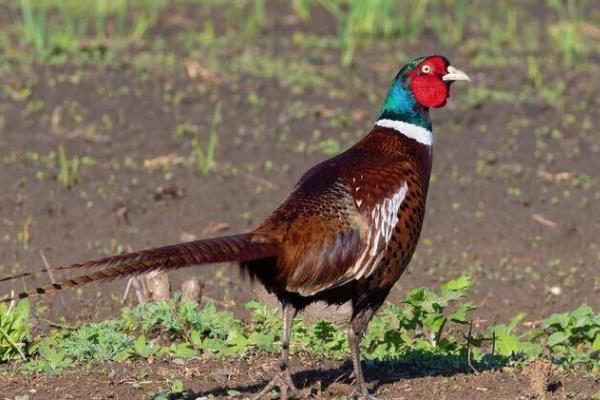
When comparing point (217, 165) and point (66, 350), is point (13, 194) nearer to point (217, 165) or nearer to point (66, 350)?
point (217, 165)

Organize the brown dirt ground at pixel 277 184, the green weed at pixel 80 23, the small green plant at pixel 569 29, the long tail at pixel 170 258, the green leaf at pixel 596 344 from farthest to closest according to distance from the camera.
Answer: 1. the small green plant at pixel 569 29
2. the green weed at pixel 80 23
3. the brown dirt ground at pixel 277 184
4. the green leaf at pixel 596 344
5. the long tail at pixel 170 258

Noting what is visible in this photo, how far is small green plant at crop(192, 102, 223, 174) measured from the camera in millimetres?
8711

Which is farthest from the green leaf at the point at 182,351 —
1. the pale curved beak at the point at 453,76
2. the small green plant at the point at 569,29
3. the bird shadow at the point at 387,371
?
the small green plant at the point at 569,29

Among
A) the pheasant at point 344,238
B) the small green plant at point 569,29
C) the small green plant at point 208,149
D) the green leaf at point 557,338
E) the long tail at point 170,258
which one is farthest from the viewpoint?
the small green plant at point 569,29

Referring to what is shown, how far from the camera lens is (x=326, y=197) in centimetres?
501

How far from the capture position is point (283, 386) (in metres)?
4.98

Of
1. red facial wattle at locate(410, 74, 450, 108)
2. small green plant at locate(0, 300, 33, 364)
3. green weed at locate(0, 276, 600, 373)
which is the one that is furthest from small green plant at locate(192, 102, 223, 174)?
→ red facial wattle at locate(410, 74, 450, 108)

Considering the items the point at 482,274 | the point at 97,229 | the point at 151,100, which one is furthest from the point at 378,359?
the point at 151,100

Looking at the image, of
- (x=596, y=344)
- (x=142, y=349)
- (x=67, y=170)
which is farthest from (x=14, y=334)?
(x=67, y=170)

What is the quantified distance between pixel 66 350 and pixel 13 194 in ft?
9.49

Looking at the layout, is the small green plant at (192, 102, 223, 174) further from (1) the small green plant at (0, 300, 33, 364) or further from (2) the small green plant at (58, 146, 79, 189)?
(1) the small green plant at (0, 300, 33, 364)

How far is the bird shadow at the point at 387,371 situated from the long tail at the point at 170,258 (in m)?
0.67

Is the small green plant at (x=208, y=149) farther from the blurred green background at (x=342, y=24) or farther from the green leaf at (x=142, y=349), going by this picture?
the green leaf at (x=142, y=349)

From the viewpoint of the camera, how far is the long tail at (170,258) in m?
4.25
